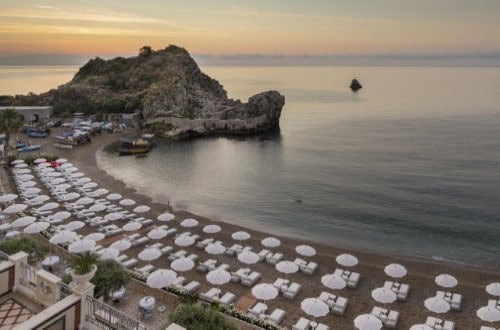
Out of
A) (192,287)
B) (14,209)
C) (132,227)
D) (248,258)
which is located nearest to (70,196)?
(14,209)

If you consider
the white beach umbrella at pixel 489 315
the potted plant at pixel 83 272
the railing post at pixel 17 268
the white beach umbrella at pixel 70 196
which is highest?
the potted plant at pixel 83 272

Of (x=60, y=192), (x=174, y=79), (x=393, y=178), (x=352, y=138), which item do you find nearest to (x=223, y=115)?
(x=174, y=79)

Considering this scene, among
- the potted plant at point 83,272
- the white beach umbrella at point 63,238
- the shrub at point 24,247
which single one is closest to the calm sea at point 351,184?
the white beach umbrella at point 63,238

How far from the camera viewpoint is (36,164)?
4731cm

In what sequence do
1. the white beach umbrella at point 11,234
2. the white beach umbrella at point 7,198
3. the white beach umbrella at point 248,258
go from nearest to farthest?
the white beach umbrella at point 248,258 < the white beach umbrella at point 11,234 < the white beach umbrella at point 7,198

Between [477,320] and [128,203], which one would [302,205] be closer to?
[128,203]

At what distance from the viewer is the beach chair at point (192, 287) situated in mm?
22578

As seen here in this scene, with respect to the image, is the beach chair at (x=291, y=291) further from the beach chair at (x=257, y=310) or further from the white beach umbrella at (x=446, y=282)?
the white beach umbrella at (x=446, y=282)

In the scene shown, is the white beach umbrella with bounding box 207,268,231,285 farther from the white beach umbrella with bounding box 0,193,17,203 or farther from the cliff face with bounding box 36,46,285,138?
the cliff face with bounding box 36,46,285,138

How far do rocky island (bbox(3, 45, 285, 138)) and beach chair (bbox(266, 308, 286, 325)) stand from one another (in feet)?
202

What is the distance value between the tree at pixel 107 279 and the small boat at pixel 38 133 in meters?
55.3

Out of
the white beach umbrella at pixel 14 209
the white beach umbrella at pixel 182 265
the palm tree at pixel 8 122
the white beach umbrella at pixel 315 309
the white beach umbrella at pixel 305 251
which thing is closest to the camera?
the white beach umbrella at pixel 315 309

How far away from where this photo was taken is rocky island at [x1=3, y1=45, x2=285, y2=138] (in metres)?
84.9

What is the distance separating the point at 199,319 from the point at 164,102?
80.2m
